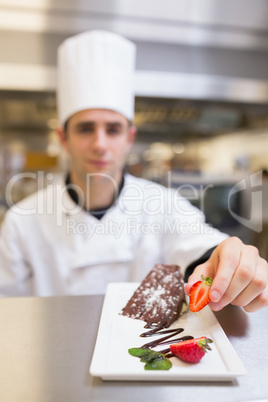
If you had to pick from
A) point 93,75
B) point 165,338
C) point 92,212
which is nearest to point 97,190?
point 92,212

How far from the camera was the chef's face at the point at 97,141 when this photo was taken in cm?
121

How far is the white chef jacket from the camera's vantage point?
3.91ft

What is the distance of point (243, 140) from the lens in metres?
5.71

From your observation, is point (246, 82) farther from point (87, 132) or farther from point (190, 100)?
point (87, 132)

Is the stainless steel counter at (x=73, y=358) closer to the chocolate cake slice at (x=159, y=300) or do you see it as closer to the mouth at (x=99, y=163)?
the chocolate cake slice at (x=159, y=300)

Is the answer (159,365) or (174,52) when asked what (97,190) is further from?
(174,52)

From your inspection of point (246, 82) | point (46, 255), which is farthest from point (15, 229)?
point (246, 82)

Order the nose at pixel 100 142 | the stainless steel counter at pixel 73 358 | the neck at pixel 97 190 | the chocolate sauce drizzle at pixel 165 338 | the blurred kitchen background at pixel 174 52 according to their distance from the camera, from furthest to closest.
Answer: the blurred kitchen background at pixel 174 52
the neck at pixel 97 190
the nose at pixel 100 142
the chocolate sauce drizzle at pixel 165 338
the stainless steel counter at pixel 73 358

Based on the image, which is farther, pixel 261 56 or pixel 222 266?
pixel 261 56

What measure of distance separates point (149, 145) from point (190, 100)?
414cm

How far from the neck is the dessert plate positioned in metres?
0.65

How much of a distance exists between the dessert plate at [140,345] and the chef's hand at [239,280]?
50 millimetres

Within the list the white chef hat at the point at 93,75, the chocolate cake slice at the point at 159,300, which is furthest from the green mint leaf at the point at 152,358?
the white chef hat at the point at 93,75

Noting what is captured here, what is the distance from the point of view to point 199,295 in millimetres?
580
